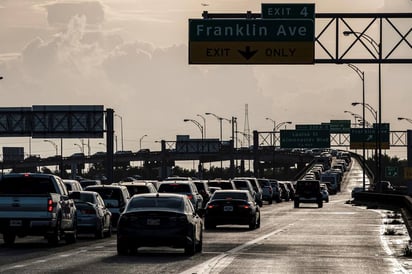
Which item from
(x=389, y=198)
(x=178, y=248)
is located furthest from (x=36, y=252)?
(x=389, y=198)

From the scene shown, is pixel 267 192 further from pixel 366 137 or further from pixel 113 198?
pixel 366 137

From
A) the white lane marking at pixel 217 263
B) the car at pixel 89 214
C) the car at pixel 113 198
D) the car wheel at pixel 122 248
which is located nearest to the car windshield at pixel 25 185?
the car wheel at pixel 122 248

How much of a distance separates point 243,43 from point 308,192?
130 ft

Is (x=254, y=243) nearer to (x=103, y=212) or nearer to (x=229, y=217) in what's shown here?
(x=103, y=212)

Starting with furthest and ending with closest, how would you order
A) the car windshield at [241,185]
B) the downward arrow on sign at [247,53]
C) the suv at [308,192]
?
the suv at [308,192]
the car windshield at [241,185]
the downward arrow on sign at [247,53]

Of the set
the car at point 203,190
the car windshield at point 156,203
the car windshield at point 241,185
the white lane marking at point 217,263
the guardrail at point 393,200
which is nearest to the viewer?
the white lane marking at point 217,263

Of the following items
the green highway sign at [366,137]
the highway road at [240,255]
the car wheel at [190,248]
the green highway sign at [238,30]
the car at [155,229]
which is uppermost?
the green highway sign at [238,30]

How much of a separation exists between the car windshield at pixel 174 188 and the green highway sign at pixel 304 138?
98409mm

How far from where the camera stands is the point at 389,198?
83875 mm

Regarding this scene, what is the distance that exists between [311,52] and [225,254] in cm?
1922

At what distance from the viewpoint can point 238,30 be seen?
158 feet

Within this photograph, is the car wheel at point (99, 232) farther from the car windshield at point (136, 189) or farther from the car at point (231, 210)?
the car windshield at point (136, 189)

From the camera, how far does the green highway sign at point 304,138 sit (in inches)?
6058

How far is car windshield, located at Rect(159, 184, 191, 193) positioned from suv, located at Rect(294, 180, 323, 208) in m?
30.5
